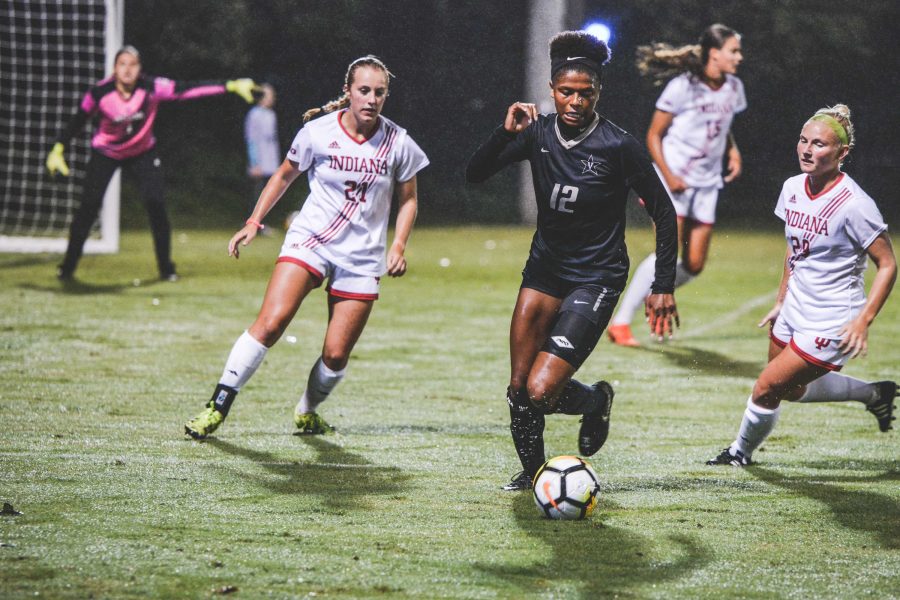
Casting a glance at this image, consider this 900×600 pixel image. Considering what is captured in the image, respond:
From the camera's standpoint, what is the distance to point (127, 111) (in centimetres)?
1220

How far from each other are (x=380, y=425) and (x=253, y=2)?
1951 centimetres

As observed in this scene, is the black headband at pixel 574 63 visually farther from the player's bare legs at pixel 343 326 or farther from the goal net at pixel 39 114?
the goal net at pixel 39 114

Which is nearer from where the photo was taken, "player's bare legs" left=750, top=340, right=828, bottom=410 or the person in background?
"player's bare legs" left=750, top=340, right=828, bottom=410

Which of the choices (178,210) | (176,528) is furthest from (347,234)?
(178,210)

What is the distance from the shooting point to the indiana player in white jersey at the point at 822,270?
5547 mm

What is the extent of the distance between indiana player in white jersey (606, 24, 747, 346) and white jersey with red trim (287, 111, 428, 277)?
360 centimetres

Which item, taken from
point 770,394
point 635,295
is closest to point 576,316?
point 770,394

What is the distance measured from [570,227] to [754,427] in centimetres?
143

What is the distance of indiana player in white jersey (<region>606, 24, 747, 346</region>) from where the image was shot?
9.59 metres

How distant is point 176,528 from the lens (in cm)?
477

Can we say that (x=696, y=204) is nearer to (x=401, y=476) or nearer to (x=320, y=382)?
(x=320, y=382)

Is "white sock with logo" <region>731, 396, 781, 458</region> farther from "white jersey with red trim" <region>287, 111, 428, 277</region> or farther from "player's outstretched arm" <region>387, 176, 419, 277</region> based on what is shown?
"white jersey with red trim" <region>287, 111, 428, 277</region>

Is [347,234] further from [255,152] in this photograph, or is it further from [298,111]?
[298,111]

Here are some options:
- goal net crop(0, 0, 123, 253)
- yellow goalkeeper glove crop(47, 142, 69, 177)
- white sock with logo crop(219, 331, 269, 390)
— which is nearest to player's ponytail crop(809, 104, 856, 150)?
white sock with logo crop(219, 331, 269, 390)
